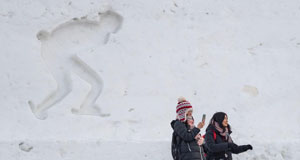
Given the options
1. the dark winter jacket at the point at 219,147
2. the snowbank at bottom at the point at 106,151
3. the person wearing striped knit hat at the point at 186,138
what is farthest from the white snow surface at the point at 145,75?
the person wearing striped knit hat at the point at 186,138

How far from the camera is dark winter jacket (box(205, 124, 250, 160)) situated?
5418mm

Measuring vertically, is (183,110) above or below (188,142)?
above

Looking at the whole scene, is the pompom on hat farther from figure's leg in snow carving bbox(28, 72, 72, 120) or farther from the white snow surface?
figure's leg in snow carving bbox(28, 72, 72, 120)

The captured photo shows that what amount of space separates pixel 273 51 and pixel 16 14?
11.1 ft

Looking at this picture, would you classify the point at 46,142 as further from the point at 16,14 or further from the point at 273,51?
the point at 273,51

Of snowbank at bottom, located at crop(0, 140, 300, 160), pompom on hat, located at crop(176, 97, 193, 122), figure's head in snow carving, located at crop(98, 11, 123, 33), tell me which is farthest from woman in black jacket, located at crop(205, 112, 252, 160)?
figure's head in snow carving, located at crop(98, 11, 123, 33)

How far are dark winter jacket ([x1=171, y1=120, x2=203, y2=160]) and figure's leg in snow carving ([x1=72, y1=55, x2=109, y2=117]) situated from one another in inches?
59.3

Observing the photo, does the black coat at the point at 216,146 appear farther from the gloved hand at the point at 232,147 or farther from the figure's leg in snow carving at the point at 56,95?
the figure's leg in snow carving at the point at 56,95

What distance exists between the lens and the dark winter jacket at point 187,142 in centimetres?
525

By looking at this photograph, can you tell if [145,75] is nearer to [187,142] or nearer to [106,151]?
[106,151]

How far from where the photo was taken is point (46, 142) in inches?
243

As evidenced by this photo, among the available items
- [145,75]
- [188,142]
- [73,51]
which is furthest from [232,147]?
[73,51]

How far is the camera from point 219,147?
5.41 meters

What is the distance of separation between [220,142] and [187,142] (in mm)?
379
